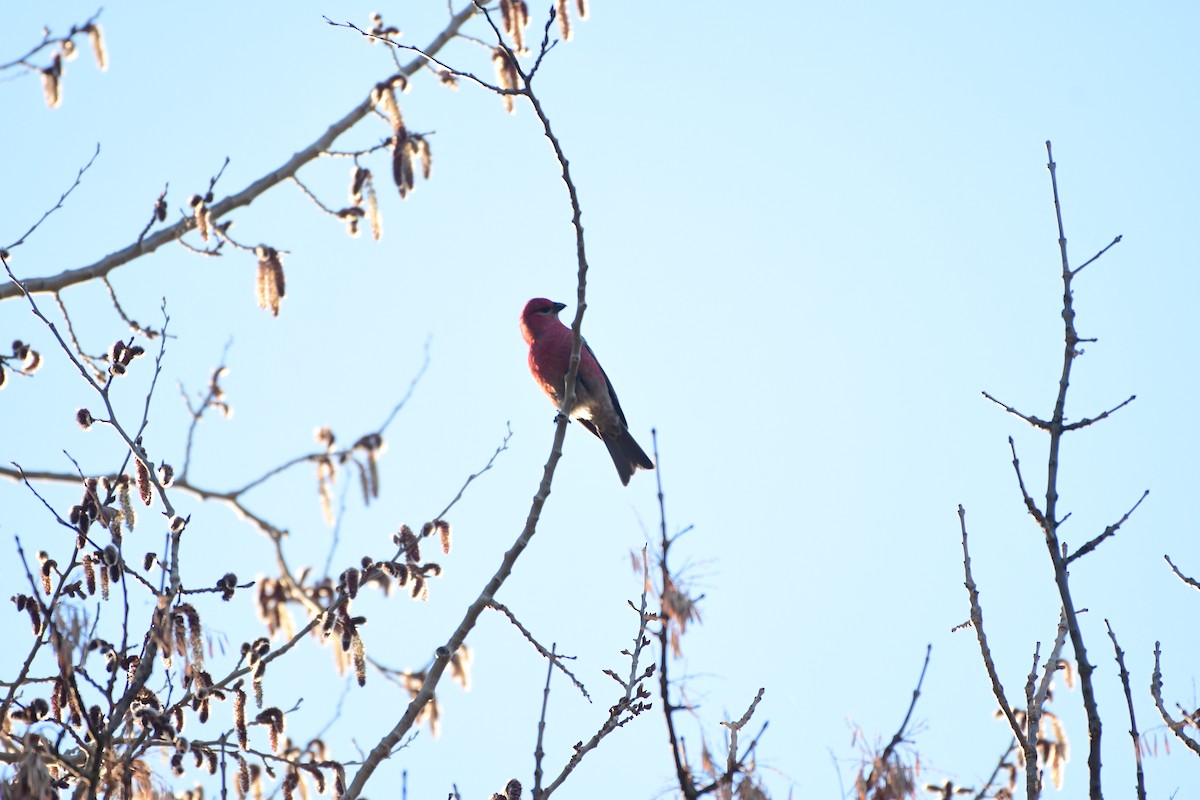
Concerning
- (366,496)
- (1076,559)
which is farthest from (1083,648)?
(366,496)

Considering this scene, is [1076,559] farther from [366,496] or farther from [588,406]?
[588,406]

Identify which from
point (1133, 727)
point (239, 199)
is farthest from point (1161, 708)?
point (239, 199)

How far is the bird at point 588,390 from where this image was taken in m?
7.00

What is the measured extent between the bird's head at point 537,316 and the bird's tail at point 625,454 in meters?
0.71

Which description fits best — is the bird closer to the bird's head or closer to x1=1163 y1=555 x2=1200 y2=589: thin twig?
the bird's head

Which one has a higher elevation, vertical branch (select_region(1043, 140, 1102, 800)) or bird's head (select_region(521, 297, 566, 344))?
bird's head (select_region(521, 297, 566, 344))

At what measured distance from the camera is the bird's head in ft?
24.1

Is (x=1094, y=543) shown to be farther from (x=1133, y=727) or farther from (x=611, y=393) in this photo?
(x=611, y=393)

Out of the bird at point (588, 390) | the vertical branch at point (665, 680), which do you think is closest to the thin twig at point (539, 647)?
the vertical branch at point (665, 680)

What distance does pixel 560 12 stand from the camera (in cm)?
601

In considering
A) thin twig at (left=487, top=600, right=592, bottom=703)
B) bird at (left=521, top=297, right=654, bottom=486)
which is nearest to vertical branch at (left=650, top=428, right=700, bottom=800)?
thin twig at (left=487, top=600, right=592, bottom=703)

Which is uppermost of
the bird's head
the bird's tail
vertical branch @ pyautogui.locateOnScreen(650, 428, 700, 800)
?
the bird's head

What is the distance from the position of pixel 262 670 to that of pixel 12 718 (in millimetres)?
595

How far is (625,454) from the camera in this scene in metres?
7.21
